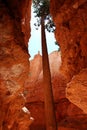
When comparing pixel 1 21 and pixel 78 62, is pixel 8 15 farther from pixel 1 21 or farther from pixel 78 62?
pixel 78 62

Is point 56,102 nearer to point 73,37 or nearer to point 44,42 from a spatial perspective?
point 44,42

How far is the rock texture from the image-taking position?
345 inches

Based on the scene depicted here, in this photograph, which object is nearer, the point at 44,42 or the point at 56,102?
the point at 44,42

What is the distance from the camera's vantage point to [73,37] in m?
10.0

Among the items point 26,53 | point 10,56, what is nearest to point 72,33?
point 26,53

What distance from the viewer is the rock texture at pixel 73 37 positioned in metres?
8.77

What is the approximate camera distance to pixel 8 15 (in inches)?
406

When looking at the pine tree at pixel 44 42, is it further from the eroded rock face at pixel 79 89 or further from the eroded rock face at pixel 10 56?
the eroded rock face at pixel 79 89

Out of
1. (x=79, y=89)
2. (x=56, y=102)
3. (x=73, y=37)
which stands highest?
(x=73, y=37)

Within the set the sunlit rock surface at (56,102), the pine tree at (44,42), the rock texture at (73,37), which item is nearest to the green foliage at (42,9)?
the pine tree at (44,42)

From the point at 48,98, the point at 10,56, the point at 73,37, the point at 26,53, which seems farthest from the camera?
the point at 48,98

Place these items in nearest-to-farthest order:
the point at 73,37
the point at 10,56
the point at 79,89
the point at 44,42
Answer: the point at 79,89 → the point at 10,56 → the point at 73,37 → the point at 44,42

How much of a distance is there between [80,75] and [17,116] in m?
6.07

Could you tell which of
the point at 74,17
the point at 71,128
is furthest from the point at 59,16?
the point at 71,128
